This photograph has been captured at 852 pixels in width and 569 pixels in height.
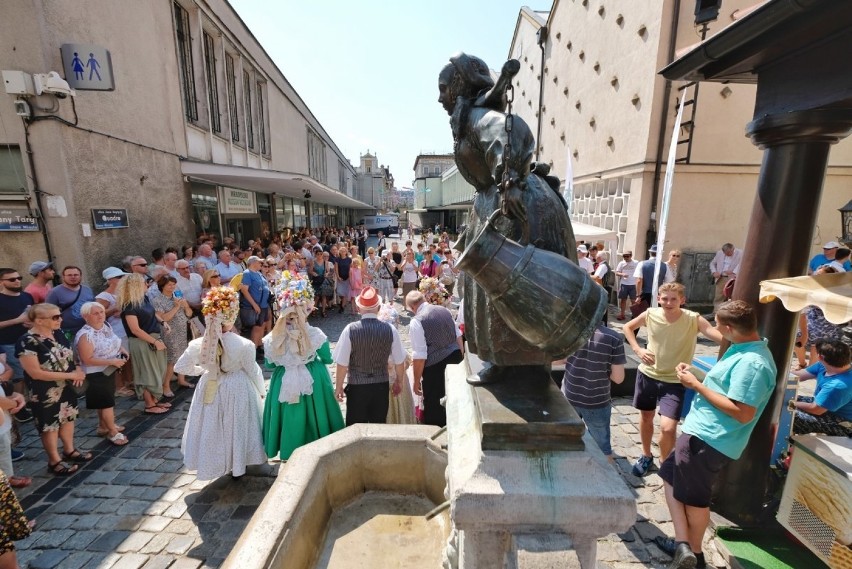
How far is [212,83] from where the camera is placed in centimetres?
1247

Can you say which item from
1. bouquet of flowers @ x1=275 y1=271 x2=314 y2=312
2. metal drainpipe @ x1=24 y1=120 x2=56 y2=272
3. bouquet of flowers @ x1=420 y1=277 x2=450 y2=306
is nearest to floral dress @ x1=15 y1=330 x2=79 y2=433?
bouquet of flowers @ x1=275 y1=271 x2=314 y2=312

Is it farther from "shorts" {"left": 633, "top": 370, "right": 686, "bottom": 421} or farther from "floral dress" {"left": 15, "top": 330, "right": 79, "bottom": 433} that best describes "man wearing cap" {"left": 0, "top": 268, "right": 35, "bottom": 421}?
"shorts" {"left": 633, "top": 370, "right": 686, "bottom": 421}

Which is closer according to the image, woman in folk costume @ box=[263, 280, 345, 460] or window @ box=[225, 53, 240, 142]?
woman in folk costume @ box=[263, 280, 345, 460]

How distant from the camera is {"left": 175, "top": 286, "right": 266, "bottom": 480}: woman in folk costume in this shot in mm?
3611

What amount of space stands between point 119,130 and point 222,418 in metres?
7.06

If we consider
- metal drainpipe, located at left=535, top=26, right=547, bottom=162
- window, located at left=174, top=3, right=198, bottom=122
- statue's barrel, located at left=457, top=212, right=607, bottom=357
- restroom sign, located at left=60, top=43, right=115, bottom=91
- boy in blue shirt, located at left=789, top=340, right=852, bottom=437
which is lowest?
boy in blue shirt, located at left=789, top=340, right=852, bottom=437

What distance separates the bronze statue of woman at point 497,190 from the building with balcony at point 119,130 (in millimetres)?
7637

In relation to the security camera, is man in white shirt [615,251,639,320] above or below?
below

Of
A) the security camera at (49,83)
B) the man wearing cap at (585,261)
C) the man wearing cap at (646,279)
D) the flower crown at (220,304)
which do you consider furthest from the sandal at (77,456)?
the man wearing cap at (646,279)

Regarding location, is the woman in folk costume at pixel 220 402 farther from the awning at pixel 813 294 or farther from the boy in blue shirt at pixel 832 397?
the boy in blue shirt at pixel 832 397

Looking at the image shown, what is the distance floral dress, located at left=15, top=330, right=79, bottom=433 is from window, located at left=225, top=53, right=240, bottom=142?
11.9 m

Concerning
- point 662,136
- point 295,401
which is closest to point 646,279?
point 662,136

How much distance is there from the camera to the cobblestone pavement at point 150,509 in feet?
9.78

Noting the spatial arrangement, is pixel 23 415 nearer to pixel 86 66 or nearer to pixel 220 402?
pixel 220 402
